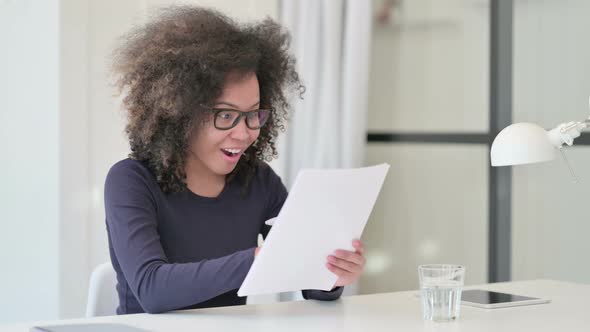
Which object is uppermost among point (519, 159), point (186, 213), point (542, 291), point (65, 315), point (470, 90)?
point (470, 90)

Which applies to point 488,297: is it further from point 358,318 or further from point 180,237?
point 180,237

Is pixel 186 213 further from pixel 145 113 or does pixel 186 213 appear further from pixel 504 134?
pixel 504 134

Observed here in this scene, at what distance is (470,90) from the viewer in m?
3.30

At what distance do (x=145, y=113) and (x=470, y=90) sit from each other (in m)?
1.60

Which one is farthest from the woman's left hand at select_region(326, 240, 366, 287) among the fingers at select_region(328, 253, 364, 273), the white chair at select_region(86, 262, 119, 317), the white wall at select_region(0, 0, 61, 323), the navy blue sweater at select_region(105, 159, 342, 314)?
the white wall at select_region(0, 0, 61, 323)

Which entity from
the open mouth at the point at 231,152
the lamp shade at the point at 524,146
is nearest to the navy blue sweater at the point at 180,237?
the open mouth at the point at 231,152

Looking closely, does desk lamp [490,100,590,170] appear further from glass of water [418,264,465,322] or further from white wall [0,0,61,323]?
white wall [0,0,61,323]

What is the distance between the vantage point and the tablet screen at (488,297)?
189 centimetres

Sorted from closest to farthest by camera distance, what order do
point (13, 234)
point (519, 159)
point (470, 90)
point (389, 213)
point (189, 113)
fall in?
point (519, 159) < point (189, 113) < point (13, 234) < point (470, 90) < point (389, 213)

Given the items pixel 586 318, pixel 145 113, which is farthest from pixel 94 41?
pixel 586 318

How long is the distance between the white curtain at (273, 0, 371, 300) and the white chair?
5.15 feet

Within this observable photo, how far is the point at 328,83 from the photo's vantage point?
11.7ft

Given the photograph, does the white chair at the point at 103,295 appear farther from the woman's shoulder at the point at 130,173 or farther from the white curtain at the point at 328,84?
the white curtain at the point at 328,84

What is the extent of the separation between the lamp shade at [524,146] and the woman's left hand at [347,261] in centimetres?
32
